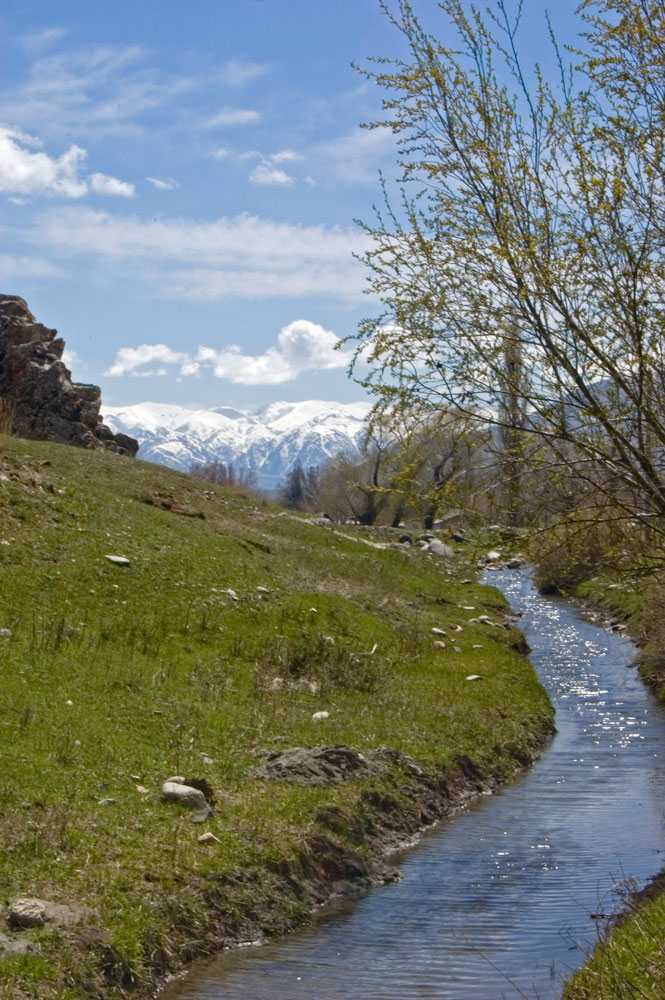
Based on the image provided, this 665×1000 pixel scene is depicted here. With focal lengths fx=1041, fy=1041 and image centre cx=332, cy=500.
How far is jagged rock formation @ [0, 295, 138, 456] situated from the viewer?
125 ft

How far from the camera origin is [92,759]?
35.0ft

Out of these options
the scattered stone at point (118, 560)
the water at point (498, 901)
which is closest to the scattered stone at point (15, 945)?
the water at point (498, 901)

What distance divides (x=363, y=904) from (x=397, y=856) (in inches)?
57.0

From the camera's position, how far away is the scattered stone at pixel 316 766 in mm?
11586

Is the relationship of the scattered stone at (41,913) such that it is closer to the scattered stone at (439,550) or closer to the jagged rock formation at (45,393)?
the jagged rock formation at (45,393)

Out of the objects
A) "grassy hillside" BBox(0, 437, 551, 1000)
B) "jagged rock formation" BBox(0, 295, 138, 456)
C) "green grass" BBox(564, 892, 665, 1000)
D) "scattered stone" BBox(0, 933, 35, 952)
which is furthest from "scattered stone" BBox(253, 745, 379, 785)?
"jagged rock formation" BBox(0, 295, 138, 456)

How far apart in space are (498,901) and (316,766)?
2860mm

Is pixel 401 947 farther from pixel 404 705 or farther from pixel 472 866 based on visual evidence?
pixel 404 705

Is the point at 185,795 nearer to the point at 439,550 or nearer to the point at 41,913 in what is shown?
the point at 41,913

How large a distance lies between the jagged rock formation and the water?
26269 mm

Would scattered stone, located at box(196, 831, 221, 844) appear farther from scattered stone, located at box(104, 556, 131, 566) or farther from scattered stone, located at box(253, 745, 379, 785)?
scattered stone, located at box(104, 556, 131, 566)

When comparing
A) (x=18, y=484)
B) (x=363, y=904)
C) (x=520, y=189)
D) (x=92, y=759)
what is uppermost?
(x=520, y=189)

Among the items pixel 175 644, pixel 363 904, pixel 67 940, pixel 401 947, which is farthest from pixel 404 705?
pixel 67 940

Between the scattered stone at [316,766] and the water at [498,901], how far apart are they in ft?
3.82
